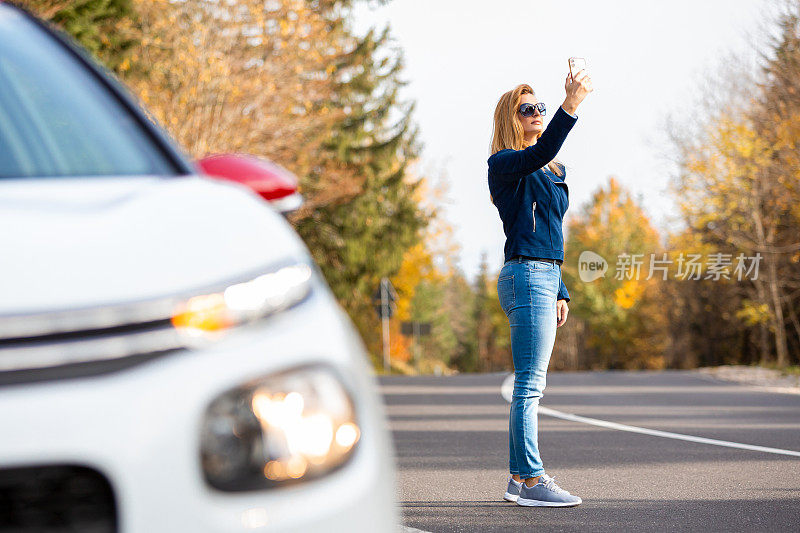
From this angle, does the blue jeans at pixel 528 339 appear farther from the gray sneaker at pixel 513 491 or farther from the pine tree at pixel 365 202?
the pine tree at pixel 365 202

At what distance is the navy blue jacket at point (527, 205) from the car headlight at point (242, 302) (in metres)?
3.64

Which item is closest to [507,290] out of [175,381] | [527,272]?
[527,272]

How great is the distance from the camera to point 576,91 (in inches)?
204

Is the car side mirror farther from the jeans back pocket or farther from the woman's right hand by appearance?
the jeans back pocket

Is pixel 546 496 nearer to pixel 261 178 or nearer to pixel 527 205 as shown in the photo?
pixel 527 205

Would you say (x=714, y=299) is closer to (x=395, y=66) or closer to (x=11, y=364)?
(x=395, y=66)

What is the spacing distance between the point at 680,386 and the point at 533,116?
12.9 m

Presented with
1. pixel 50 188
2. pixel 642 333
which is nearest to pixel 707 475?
pixel 50 188

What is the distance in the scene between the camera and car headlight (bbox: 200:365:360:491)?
62.9 inches

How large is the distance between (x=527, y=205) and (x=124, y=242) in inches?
154

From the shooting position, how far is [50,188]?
2.14 meters

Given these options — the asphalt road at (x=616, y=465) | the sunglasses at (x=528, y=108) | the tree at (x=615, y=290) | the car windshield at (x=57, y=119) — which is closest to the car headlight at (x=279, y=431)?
the car windshield at (x=57, y=119)

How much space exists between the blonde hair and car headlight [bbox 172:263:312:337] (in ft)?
12.7

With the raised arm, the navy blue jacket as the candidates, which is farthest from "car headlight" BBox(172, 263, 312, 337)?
the navy blue jacket
